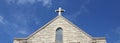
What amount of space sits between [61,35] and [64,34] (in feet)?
1.12

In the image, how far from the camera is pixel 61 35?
30.7 metres

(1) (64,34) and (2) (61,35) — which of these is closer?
(1) (64,34)

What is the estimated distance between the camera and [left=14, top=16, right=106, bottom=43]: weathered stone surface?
1182 inches

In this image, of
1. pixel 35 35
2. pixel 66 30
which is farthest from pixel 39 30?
pixel 66 30

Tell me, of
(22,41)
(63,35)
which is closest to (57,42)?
(63,35)

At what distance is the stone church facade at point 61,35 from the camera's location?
3006 cm

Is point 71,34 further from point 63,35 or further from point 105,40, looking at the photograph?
point 105,40

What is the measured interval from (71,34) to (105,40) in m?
3.17

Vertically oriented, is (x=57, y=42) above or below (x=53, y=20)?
below

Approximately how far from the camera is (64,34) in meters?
30.5

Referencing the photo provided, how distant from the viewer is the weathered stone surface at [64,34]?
30.0 m

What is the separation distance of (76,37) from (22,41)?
499 cm

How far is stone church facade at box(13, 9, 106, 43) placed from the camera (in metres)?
30.1

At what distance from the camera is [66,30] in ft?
101
